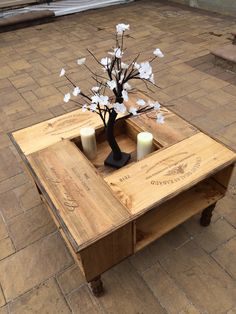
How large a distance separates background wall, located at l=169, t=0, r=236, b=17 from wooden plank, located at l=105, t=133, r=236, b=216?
5.41 m

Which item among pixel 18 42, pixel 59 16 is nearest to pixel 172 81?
pixel 18 42

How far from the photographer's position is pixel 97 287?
5.52 ft

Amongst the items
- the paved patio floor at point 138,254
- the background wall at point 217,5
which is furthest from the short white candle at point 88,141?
the background wall at point 217,5

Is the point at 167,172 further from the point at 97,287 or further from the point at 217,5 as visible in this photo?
→ the point at 217,5

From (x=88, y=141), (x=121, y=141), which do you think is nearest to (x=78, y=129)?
(x=88, y=141)

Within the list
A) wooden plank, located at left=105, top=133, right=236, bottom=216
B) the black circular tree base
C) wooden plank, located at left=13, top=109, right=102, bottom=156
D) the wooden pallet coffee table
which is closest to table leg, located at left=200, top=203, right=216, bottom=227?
the wooden pallet coffee table

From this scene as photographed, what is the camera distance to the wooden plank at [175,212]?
1.69 m

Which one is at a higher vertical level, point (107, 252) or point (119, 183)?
point (119, 183)

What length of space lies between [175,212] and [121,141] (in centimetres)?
66

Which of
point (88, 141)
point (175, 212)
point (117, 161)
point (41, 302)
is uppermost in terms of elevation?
point (88, 141)

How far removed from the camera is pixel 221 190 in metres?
1.85

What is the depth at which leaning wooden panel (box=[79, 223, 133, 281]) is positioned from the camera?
1373 mm

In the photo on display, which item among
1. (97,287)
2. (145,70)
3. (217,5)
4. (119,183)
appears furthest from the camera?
(217,5)

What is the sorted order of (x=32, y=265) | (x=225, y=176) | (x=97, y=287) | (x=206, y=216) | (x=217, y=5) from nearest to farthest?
(x=97, y=287) < (x=225, y=176) < (x=32, y=265) < (x=206, y=216) < (x=217, y=5)
